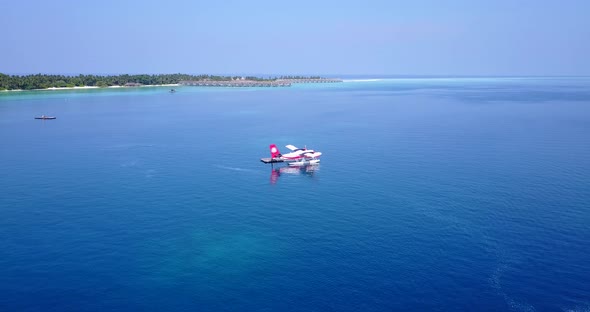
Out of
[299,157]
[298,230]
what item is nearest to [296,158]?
[299,157]

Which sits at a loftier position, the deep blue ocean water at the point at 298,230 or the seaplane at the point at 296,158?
the seaplane at the point at 296,158

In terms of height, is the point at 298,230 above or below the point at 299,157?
below

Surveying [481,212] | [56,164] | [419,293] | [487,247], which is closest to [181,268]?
[419,293]

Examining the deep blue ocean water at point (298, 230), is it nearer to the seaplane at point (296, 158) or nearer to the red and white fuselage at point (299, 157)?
the seaplane at point (296, 158)

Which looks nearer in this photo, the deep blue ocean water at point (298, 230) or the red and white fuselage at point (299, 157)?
the deep blue ocean water at point (298, 230)

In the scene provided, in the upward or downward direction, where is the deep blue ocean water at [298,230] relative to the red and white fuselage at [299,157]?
downward

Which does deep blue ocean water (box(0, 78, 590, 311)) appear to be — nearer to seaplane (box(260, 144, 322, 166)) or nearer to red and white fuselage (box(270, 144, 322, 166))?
seaplane (box(260, 144, 322, 166))

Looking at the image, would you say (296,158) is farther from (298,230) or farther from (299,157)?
(298,230)

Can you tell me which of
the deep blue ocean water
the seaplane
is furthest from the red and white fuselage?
the deep blue ocean water

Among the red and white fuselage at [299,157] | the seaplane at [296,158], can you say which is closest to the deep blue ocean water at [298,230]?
the seaplane at [296,158]

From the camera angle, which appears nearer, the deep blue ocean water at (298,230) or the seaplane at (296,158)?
the deep blue ocean water at (298,230)
